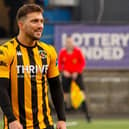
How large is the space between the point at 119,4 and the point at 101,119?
388cm

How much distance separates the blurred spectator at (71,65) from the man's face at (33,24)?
9.49m

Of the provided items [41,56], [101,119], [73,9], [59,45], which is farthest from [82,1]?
[41,56]

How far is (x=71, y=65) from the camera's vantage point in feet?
53.6

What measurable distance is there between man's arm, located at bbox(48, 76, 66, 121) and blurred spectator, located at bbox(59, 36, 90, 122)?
9.16m

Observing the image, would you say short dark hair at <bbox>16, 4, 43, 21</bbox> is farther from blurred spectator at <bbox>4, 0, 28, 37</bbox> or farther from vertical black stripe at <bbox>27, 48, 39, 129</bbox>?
blurred spectator at <bbox>4, 0, 28, 37</bbox>

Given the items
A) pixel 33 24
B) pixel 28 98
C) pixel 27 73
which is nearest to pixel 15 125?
pixel 28 98

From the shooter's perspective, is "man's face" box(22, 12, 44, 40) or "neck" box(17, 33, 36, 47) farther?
"neck" box(17, 33, 36, 47)

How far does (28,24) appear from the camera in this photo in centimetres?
639

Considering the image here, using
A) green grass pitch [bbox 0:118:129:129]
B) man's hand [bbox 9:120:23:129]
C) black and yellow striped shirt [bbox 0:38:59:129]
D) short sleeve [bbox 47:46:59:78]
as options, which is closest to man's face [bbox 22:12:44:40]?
black and yellow striped shirt [bbox 0:38:59:129]

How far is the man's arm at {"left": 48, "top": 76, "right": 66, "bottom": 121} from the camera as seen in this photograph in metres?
6.61

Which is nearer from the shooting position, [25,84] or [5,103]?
[5,103]

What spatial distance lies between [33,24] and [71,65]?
9.96m

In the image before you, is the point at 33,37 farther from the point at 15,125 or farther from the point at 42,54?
the point at 15,125

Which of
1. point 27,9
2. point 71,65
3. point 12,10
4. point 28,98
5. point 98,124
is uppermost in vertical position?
point 27,9
